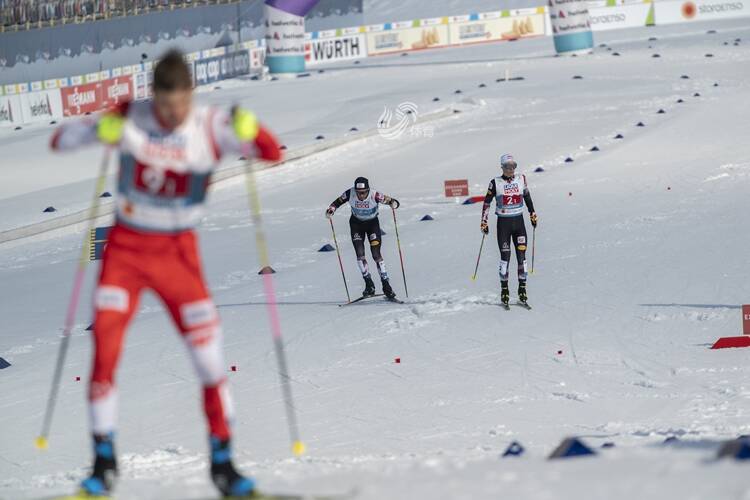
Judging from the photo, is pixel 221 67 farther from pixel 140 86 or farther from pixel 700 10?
pixel 700 10

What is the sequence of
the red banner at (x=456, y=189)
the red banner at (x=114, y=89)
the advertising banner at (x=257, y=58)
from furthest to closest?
the advertising banner at (x=257, y=58), the red banner at (x=114, y=89), the red banner at (x=456, y=189)

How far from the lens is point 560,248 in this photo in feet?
61.6

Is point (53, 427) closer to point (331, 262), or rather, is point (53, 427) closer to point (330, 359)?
point (330, 359)

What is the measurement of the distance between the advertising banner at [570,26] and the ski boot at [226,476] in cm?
3665

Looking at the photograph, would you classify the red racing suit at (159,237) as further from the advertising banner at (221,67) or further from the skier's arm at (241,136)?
the advertising banner at (221,67)

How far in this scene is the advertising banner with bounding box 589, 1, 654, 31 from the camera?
50.2 meters

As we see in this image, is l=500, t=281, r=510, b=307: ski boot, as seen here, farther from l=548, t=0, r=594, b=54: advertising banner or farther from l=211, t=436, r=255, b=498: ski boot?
l=548, t=0, r=594, b=54: advertising banner

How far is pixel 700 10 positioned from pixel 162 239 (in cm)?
4716

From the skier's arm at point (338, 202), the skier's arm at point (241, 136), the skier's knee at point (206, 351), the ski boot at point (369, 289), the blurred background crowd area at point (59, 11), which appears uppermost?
the blurred background crowd area at point (59, 11)

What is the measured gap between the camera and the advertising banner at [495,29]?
50.4m

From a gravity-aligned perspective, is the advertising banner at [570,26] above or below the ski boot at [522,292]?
above

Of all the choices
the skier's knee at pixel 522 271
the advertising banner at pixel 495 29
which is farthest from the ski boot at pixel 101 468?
the advertising banner at pixel 495 29

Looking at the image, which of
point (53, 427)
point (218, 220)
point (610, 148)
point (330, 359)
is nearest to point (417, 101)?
point (610, 148)

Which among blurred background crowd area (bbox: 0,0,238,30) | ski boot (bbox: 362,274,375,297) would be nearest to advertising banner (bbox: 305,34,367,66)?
blurred background crowd area (bbox: 0,0,238,30)
